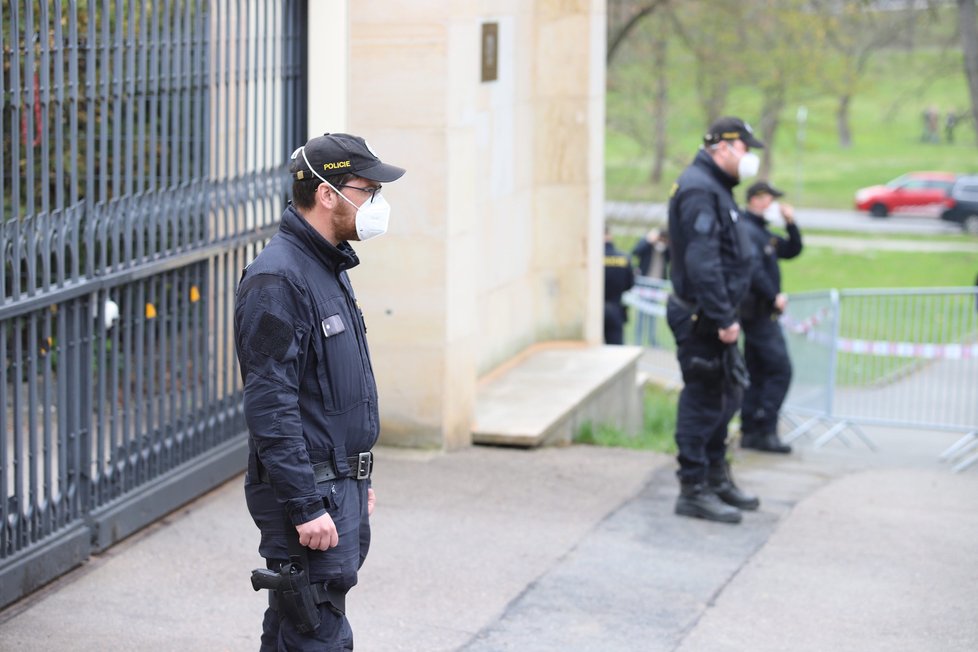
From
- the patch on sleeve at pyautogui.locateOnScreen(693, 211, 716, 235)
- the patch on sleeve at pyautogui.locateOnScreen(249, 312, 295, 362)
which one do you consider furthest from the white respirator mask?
the patch on sleeve at pyautogui.locateOnScreen(249, 312, 295, 362)

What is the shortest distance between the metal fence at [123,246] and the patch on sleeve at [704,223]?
86.7 inches

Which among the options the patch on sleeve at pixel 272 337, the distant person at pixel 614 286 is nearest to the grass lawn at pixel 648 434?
the distant person at pixel 614 286

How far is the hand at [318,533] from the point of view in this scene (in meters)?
3.80

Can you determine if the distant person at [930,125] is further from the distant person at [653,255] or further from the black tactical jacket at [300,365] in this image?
the black tactical jacket at [300,365]

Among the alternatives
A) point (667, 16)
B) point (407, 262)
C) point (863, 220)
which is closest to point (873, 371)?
point (407, 262)

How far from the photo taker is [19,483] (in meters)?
5.40

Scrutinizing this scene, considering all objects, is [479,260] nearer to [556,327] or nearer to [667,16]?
[556,327]

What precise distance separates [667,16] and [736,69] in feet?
10.5

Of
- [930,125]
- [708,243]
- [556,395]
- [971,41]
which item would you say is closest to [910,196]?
[930,125]

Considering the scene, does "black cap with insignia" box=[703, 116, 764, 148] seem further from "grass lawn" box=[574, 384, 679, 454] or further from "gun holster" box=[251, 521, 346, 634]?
"gun holster" box=[251, 521, 346, 634]

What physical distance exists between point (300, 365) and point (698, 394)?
3.60m

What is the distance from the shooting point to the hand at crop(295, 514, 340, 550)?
150 inches

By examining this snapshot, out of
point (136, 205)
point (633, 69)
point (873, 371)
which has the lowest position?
point (873, 371)

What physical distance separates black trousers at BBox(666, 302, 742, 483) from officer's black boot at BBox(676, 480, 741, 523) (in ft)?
0.15
